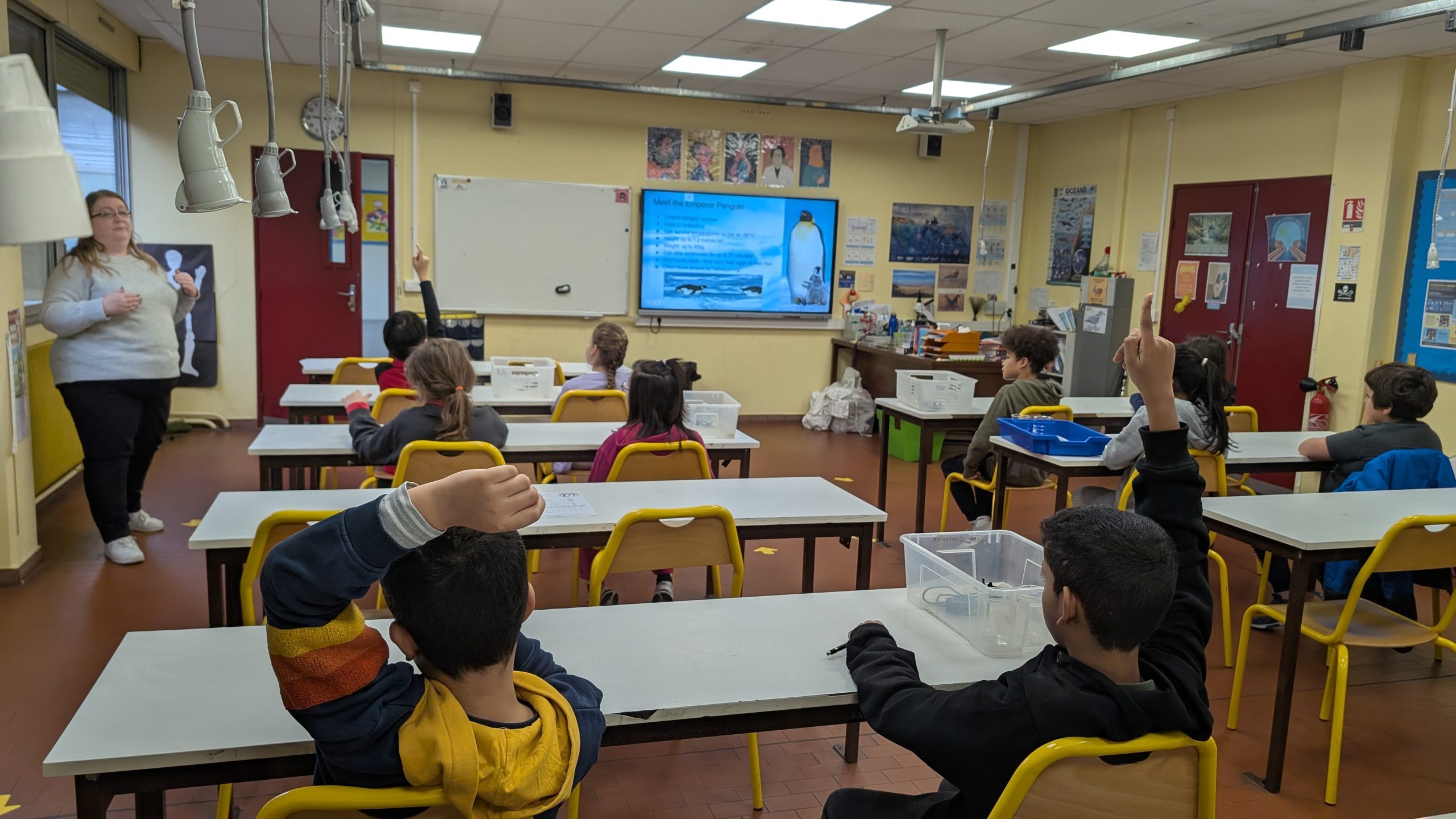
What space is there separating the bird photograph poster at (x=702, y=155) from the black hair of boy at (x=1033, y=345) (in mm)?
3838

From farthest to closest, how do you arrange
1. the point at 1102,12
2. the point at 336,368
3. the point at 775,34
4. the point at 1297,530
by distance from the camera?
1. the point at 775,34
2. the point at 336,368
3. the point at 1102,12
4. the point at 1297,530

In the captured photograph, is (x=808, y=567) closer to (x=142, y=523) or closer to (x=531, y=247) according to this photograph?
(x=142, y=523)

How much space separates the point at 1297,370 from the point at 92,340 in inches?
251

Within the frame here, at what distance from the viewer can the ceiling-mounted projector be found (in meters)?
5.51

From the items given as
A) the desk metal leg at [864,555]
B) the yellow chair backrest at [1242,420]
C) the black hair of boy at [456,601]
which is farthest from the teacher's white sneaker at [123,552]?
the yellow chair backrest at [1242,420]

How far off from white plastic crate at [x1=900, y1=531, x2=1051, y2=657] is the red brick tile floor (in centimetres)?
70

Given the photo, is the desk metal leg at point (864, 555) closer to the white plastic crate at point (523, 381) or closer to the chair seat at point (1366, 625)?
the chair seat at point (1366, 625)

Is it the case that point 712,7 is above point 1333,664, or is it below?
above

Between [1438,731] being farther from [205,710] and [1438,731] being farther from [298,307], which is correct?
[298,307]

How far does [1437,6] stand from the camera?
3941 mm

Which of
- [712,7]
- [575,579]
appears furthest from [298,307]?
[575,579]

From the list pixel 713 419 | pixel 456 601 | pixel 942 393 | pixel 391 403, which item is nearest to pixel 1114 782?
pixel 456 601

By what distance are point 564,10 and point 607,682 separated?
14.5ft

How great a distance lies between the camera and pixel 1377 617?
282cm
